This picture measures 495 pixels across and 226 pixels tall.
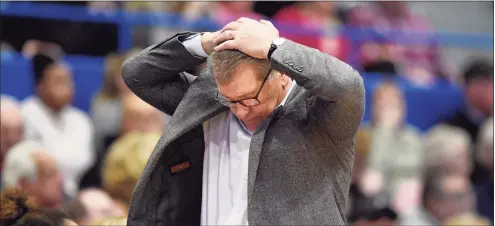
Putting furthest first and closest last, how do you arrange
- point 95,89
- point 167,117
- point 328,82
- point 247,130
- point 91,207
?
point 95,89
point 167,117
point 91,207
point 247,130
point 328,82

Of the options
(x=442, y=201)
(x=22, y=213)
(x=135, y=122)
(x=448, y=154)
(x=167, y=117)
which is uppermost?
(x=22, y=213)

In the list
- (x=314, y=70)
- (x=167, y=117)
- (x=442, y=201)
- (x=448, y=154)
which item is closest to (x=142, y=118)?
(x=167, y=117)

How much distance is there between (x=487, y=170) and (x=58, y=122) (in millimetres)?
2316

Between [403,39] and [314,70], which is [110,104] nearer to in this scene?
[403,39]

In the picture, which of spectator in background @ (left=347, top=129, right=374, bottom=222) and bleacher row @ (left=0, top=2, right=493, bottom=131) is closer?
spectator in background @ (left=347, top=129, right=374, bottom=222)

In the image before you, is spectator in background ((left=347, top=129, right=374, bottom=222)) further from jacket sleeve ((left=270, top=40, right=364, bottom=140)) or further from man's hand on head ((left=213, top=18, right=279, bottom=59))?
man's hand on head ((left=213, top=18, right=279, bottom=59))

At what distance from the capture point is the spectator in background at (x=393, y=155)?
16.7ft

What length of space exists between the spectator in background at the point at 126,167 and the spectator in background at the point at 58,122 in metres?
0.47

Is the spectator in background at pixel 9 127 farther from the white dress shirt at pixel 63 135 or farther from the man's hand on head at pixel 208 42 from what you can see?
the man's hand on head at pixel 208 42

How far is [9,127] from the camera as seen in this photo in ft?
13.9

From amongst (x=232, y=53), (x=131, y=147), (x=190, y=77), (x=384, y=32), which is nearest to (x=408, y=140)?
(x=384, y=32)

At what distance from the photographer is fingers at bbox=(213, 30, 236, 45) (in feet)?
7.79

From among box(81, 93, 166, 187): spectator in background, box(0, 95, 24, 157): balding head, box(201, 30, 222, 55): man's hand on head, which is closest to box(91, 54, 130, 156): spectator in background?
box(81, 93, 166, 187): spectator in background

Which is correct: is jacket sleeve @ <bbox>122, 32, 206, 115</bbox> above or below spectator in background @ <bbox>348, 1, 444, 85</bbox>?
above
